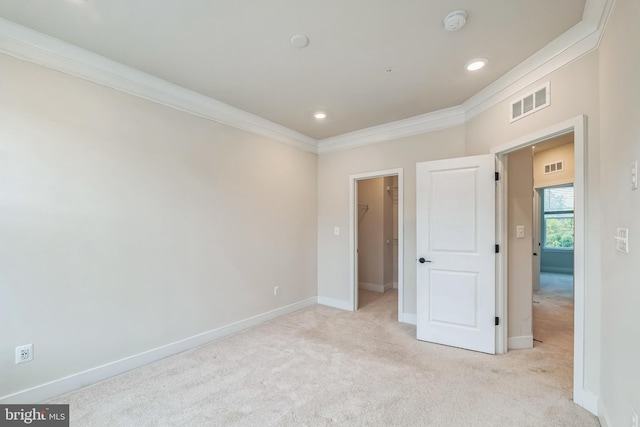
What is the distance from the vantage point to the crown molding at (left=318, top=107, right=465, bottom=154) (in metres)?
3.49

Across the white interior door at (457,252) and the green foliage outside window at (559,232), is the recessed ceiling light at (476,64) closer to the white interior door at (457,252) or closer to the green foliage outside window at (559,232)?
the white interior door at (457,252)

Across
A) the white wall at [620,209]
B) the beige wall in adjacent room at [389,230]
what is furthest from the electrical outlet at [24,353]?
the beige wall in adjacent room at [389,230]

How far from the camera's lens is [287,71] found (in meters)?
2.59

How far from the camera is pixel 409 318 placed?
377cm

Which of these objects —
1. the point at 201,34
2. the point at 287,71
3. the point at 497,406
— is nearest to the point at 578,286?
the point at 497,406

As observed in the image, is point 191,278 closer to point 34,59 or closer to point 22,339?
point 22,339

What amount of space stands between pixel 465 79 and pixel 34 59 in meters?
3.58

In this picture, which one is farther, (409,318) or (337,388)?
(409,318)

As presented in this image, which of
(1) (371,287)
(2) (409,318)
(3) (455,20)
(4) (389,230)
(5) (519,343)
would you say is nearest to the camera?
(3) (455,20)

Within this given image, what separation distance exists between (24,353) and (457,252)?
379 centimetres

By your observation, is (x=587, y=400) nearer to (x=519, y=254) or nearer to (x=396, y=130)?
(x=519, y=254)

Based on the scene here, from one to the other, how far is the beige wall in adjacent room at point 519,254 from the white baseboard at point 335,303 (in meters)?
2.10

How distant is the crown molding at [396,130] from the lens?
11.4 ft

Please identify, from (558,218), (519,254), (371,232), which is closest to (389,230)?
(371,232)
